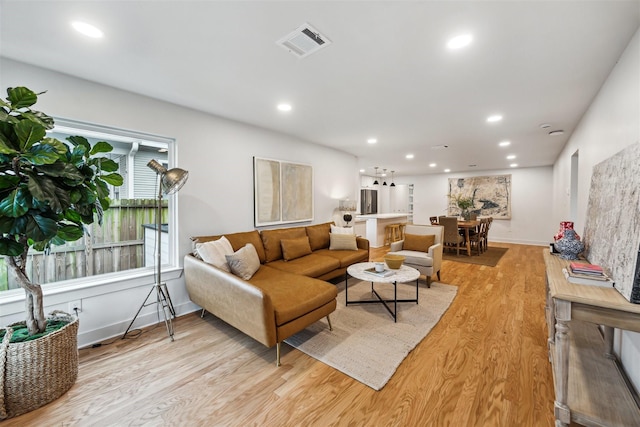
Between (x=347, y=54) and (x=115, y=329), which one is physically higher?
(x=347, y=54)

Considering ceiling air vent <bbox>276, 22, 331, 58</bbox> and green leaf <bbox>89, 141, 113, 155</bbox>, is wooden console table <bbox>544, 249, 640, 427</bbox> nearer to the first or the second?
ceiling air vent <bbox>276, 22, 331, 58</bbox>

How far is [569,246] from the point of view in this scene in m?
2.20

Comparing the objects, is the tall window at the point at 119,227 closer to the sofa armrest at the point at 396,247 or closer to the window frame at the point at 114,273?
the window frame at the point at 114,273

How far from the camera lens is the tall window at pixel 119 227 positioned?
7.99 ft

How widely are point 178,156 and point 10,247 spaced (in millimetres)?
1714

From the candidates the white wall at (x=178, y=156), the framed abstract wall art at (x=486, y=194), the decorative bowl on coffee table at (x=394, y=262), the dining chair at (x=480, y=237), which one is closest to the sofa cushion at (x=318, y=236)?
the white wall at (x=178, y=156)

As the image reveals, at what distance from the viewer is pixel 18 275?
5.63 ft

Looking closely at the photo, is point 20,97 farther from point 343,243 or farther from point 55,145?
point 343,243

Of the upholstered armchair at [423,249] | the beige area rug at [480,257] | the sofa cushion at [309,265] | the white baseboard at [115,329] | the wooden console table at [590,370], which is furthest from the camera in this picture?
the beige area rug at [480,257]

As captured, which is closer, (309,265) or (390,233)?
(309,265)

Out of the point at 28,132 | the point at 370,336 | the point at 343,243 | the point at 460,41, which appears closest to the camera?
the point at 28,132

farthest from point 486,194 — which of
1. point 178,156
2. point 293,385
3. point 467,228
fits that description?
point 178,156

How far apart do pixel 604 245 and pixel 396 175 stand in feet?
28.3

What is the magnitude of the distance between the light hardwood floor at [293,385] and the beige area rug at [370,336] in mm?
87
